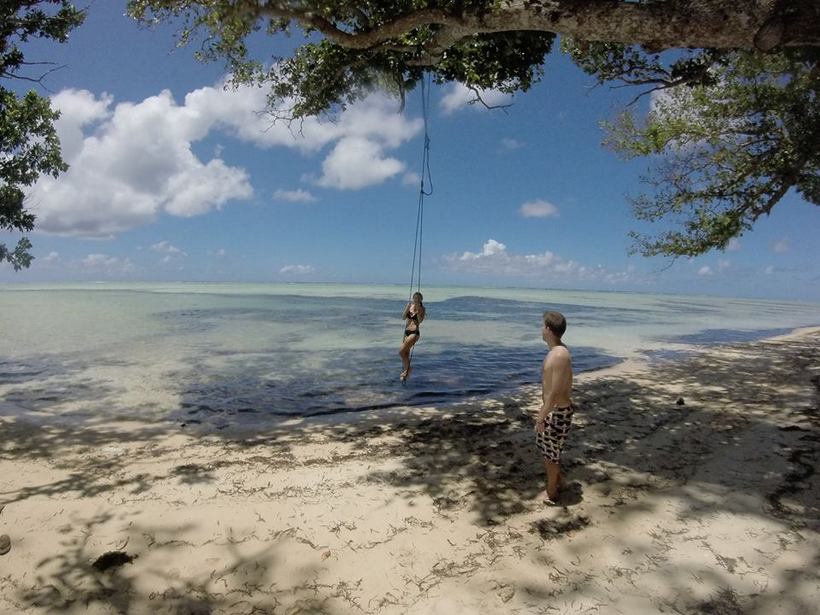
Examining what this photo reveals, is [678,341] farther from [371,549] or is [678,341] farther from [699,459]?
[371,549]

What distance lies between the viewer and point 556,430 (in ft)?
16.0

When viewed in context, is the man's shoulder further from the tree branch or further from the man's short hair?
the tree branch

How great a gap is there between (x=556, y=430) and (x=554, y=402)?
375mm

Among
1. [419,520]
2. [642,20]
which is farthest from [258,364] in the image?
[642,20]

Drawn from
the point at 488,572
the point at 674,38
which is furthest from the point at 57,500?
the point at 674,38

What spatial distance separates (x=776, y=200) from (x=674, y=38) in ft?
35.3

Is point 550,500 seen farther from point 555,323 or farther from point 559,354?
point 555,323

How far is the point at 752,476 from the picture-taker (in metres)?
5.37

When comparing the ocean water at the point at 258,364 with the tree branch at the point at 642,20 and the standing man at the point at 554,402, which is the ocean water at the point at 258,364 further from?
the tree branch at the point at 642,20

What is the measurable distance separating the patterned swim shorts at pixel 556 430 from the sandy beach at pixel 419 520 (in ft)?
2.01

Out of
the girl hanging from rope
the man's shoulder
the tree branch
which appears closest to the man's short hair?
the man's shoulder

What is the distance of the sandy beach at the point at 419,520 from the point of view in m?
3.54

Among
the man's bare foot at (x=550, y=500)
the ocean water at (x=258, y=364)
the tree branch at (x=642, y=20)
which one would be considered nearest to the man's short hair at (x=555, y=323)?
the man's bare foot at (x=550, y=500)

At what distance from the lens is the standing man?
15.4 ft
